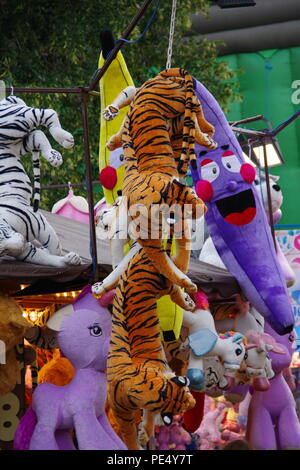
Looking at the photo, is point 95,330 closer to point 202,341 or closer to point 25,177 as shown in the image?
point 202,341

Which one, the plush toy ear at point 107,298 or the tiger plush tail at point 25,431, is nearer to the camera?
the tiger plush tail at point 25,431

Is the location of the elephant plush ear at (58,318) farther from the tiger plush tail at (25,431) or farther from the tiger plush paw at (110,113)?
the tiger plush paw at (110,113)

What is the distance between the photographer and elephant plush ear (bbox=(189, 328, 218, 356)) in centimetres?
449

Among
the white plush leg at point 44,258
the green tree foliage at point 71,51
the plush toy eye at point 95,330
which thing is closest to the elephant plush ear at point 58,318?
the plush toy eye at point 95,330

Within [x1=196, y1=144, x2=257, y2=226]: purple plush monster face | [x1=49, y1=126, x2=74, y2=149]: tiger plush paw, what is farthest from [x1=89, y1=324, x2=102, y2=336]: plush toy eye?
[x1=196, y1=144, x2=257, y2=226]: purple plush monster face

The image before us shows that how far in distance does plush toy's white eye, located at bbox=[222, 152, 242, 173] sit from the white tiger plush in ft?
3.87

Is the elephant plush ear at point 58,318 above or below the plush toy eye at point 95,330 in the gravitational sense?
above

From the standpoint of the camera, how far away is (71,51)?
9281 mm

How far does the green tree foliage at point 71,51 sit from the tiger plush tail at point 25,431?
4931mm

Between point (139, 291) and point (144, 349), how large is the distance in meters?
0.28

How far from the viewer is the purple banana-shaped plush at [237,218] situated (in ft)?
16.0

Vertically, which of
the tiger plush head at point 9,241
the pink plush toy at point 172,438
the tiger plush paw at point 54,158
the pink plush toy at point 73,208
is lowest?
the pink plush toy at point 172,438

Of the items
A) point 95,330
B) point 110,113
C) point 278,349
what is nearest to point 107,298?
point 95,330
